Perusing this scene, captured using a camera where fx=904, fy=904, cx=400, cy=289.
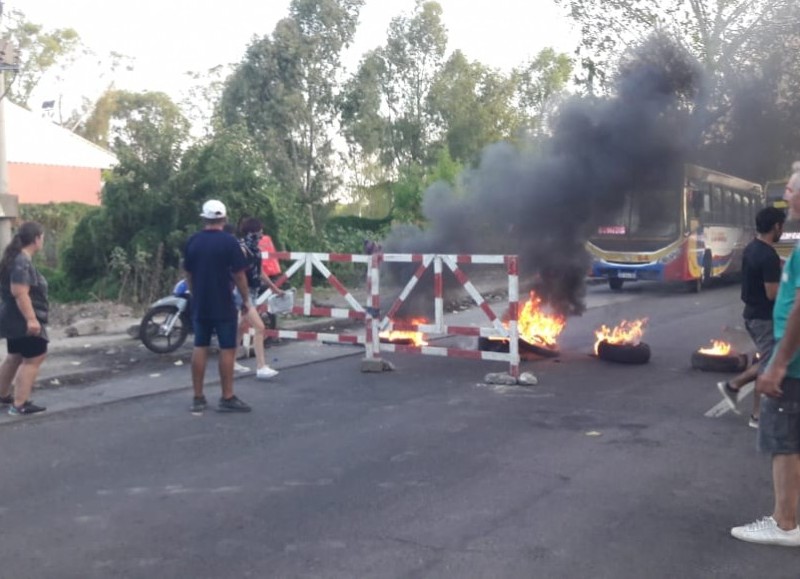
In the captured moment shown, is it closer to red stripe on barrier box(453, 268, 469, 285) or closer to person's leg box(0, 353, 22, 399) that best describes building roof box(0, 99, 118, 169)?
red stripe on barrier box(453, 268, 469, 285)

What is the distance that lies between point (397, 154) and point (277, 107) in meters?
10.2

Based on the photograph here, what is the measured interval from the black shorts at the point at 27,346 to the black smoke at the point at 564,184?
5.62 meters

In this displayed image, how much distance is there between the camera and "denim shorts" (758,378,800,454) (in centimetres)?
443

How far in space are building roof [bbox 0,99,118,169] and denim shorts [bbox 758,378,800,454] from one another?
32.6 metres

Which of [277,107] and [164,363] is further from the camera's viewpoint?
[277,107]

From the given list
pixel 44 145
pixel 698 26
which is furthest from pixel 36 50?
pixel 698 26

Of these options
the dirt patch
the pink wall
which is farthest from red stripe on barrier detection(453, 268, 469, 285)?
the pink wall

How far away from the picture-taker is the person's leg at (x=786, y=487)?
452 cm

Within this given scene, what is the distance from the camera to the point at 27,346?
754cm

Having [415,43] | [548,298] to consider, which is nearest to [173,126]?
[548,298]

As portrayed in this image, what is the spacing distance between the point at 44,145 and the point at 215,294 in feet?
103

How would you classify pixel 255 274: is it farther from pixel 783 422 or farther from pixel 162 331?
pixel 783 422

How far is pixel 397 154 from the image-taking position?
1273 inches

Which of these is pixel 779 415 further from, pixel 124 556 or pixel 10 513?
pixel 10 513
